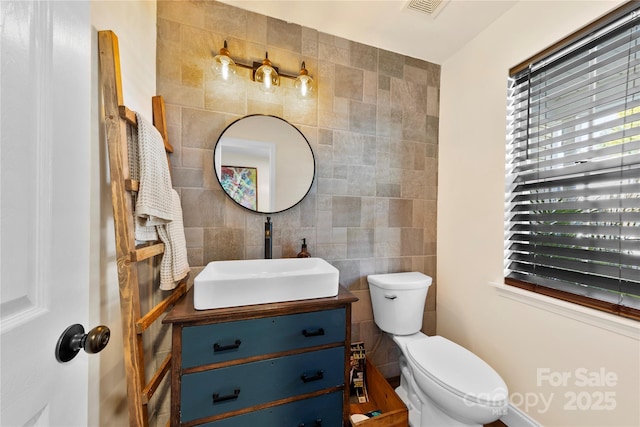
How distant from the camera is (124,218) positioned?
35.6 inches

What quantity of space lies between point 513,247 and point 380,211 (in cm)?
82

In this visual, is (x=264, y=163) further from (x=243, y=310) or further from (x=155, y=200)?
(x=243, y=310)

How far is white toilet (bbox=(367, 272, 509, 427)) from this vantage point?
1.08 meters

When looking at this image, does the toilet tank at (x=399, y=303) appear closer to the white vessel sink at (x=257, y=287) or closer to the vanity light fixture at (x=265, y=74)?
the white vessel sink at (x=257, y=287)

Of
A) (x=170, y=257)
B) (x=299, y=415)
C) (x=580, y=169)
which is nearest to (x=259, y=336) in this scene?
(x=299, y=415)

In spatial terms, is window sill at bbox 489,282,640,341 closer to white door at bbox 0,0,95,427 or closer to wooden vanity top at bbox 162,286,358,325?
wooden vanity top at bbox 162,286,358,325

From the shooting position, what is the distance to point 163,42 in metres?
1.36

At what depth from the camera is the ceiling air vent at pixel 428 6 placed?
4.56ft

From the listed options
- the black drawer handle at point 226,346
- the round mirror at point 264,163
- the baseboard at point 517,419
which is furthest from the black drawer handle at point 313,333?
the baseboard at point 517,419

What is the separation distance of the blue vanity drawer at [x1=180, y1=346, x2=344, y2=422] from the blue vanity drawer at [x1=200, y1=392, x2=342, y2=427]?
5 cm

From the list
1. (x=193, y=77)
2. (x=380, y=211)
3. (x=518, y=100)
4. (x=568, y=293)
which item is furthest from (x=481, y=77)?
(x=193, y=77)

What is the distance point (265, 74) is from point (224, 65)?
0.23m

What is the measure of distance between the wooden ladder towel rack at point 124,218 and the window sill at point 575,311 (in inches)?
72.8

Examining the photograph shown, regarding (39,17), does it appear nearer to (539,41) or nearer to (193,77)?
(193,77)
